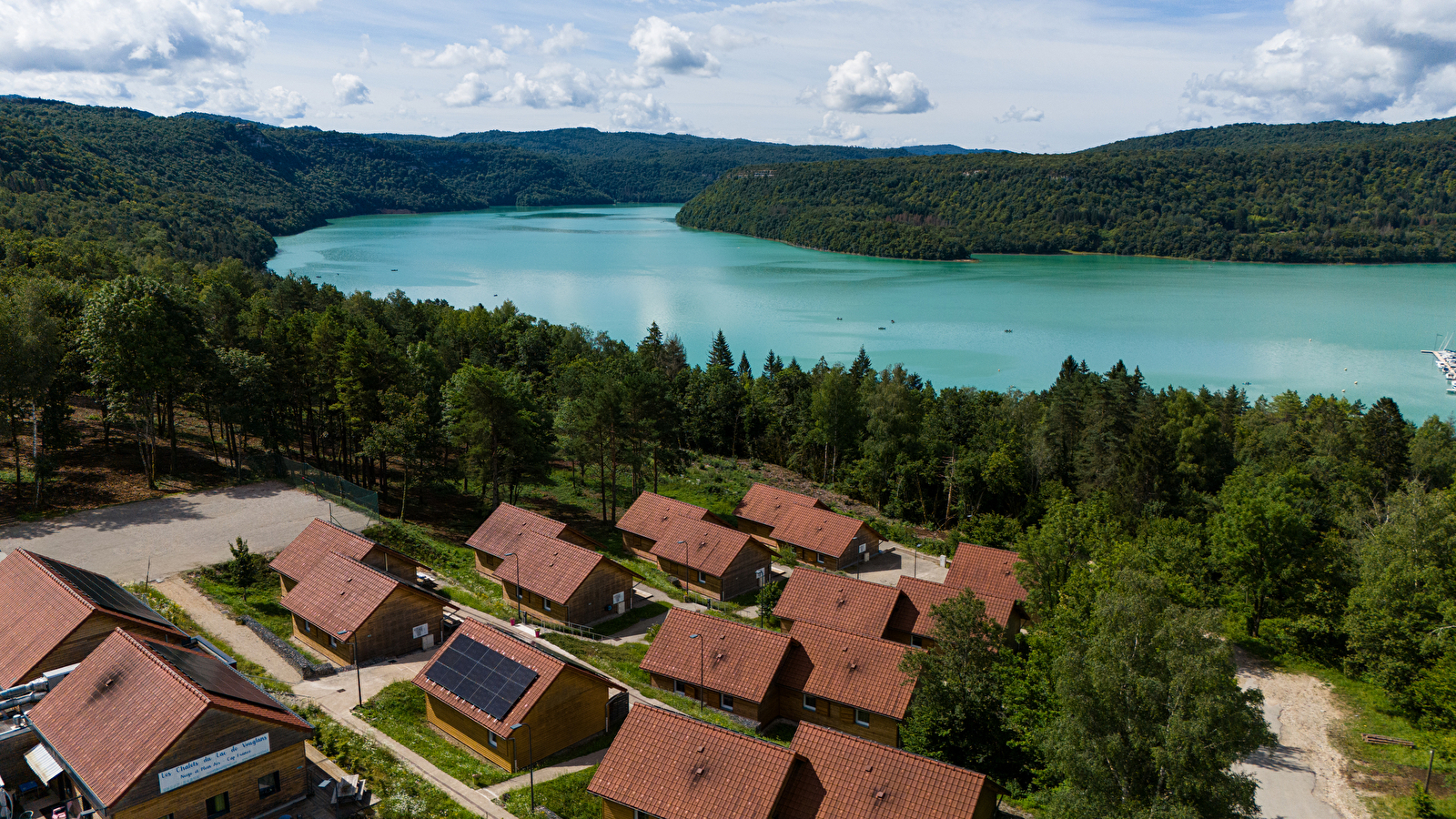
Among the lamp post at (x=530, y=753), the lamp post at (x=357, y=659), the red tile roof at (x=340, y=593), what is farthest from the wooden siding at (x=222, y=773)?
the red tile roof at (x=340, y=593)

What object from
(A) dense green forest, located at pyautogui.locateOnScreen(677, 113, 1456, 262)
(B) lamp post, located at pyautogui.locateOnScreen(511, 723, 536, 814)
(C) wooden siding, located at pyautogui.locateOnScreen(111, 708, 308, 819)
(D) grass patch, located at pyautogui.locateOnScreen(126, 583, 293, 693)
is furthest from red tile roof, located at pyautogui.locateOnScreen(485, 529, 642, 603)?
(A) dense green forest, located at pyautogui.locateOnScreen(677, 113, 1456, 262)

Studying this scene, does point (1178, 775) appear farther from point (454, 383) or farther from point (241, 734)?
point (454, 383)

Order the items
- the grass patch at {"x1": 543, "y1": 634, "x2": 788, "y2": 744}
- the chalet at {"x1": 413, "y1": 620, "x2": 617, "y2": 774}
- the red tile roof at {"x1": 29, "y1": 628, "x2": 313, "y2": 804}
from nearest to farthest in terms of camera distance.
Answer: the red tile roof at {"x1": 29, "y1": 628, "x2": 313, "y2": 804} → the chalet at {"x1": 413, "y1": 620, "x2": 617, "y2": 774} → the grass patch at {"x1": 543, "y1": 634, "x2": 788, "y2": 744}

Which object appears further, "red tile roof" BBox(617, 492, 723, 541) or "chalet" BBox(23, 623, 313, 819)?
"red tile roof" BBox(617, 492, 723, 541)

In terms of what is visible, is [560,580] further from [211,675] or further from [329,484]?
[211,675]

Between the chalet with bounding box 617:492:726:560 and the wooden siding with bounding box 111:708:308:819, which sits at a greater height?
the wooden siding with bounding box 111:708:308:819

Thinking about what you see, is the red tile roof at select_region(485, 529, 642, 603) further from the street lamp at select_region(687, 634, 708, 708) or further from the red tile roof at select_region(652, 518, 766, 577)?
the street lamp at select_region(687, 634, 708, 708)
